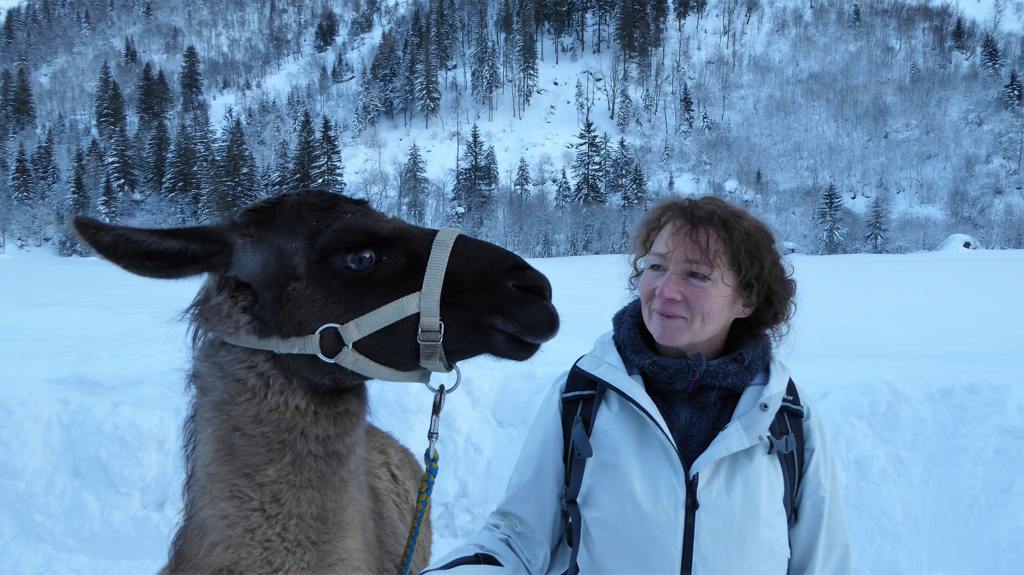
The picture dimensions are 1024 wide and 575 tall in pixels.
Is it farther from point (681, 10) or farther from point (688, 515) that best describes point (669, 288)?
point (681, 10)

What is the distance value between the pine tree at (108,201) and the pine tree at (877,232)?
185 feet

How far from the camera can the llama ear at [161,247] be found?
160 cm

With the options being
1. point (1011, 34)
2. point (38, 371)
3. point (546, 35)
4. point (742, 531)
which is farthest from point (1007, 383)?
point (1011, 34)

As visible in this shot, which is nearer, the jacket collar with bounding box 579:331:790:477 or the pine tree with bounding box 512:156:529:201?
the jacket collar with bounding box 579:331:790:477

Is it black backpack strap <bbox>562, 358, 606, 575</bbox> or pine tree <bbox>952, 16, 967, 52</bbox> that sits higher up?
pine tree <bbox>952, 16, 967, 52</bbox>

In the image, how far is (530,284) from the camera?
188 centimetres

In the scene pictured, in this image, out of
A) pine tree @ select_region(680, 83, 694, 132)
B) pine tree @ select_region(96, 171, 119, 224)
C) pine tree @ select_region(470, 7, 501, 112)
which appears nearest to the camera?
pine tree @ select_region(96, 171, 119, 224)

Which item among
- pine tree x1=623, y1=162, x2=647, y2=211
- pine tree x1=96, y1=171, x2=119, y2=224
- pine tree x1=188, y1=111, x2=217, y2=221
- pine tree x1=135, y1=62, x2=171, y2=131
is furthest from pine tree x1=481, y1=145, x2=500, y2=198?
pine tree x1=135, y1=62, x2=171, y2=131

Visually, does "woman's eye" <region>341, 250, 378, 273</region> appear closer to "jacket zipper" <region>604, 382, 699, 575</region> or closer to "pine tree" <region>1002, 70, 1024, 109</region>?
"jacket zipper" <region>604, 382, 699, 575</region>

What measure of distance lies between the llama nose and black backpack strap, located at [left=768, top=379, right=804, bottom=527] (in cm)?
79

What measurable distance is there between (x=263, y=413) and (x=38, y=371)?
17.9 ft

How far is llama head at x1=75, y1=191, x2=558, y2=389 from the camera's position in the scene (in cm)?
185

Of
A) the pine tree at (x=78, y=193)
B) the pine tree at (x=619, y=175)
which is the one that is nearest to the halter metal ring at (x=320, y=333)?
the pine tree at (x=619, y=175)

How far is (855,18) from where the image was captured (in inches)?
2753
